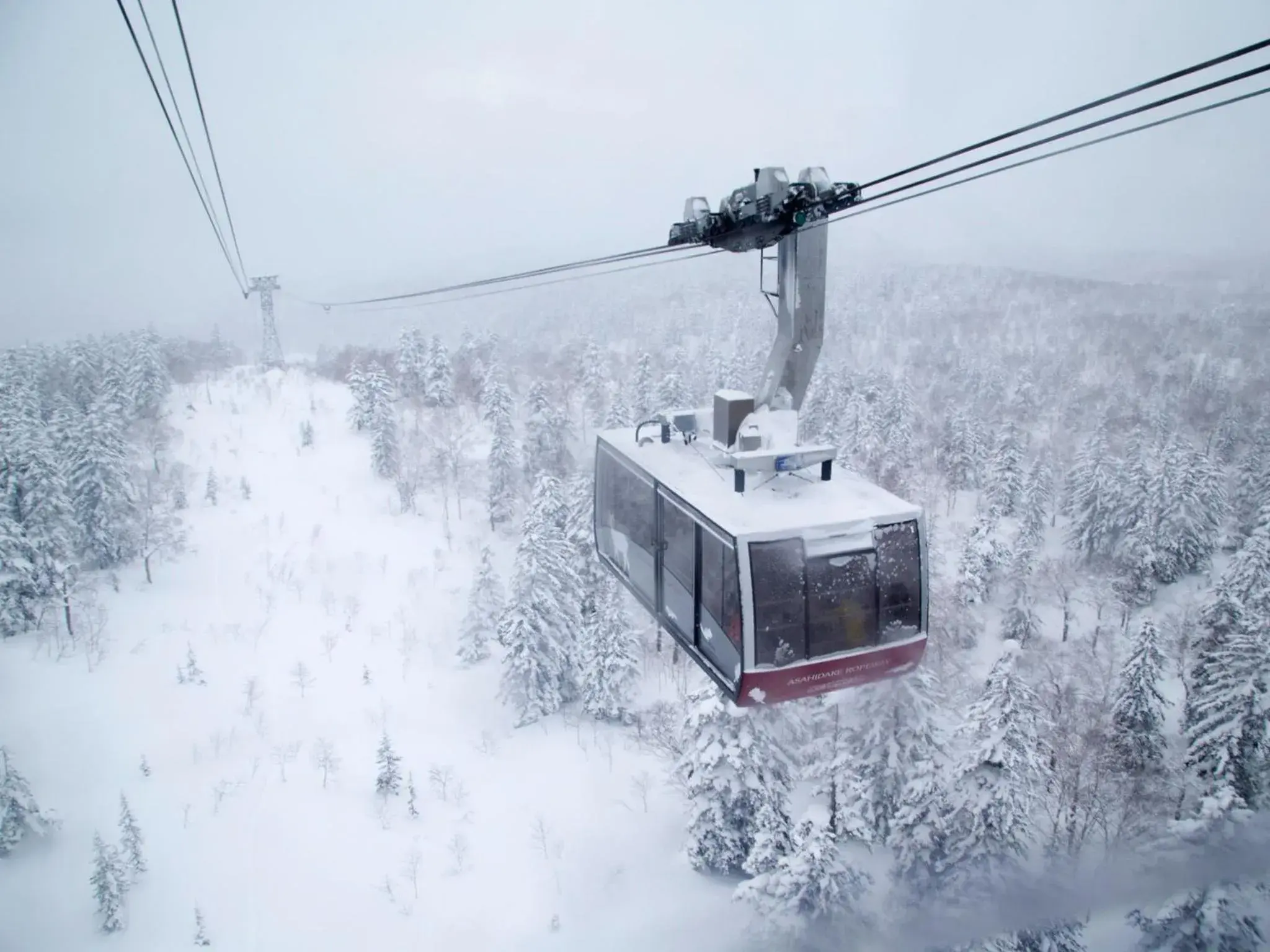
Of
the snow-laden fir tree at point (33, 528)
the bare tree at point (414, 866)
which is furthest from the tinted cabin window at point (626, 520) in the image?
the snow-laden fir tree at point (33, 528)

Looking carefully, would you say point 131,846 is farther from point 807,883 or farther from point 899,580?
point 899,580

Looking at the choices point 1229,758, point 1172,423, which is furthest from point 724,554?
point 1172,423

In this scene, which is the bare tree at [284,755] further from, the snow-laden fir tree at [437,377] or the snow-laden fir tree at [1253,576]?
the snow-laden fir tree at [1253,576]

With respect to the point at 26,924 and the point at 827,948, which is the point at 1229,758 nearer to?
the point at 827,948

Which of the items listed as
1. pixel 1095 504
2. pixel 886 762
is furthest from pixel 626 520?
pixel 1095 504

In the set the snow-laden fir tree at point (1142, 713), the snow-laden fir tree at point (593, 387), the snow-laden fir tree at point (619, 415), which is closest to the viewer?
the snow-laden fir tree at point (1142, 713)

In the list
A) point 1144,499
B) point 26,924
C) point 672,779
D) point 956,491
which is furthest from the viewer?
point 956,491
